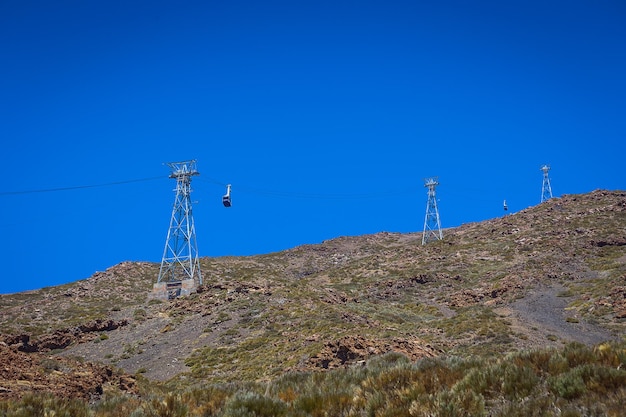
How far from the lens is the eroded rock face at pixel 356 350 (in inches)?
728

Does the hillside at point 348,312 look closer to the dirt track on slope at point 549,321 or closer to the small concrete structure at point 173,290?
the dirt track on slope at point 549,321

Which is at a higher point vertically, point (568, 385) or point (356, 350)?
point (568, 385)

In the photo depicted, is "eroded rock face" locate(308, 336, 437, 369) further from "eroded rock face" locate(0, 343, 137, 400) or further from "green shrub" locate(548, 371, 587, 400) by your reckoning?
"green shrub" locate(548, 371, 587, 400)

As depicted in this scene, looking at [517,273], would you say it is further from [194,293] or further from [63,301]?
[63,301]

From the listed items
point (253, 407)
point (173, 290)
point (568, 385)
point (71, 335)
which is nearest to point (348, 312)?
point (71, 335)

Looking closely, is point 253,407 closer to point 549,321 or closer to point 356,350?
point 356,350

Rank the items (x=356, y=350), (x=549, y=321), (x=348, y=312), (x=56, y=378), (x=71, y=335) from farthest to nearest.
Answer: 1. (x=348, y=312)
2. (x=71, y=335)
3. (x=549, y=321)
4. (x=356, y=350)
5. (x=56, y=378)

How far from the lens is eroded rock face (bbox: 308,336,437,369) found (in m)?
18.5

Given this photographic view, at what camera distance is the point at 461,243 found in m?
Answer: 67.7

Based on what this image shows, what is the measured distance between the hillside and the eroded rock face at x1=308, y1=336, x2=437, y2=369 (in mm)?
64

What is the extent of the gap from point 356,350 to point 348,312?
39.3 ft

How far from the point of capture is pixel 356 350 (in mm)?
18734

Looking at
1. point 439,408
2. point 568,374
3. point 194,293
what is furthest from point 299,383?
point 194,293

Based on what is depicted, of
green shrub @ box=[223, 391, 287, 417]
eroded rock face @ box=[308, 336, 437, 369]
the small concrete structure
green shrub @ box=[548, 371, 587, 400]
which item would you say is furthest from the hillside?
green shrub @ box=[548, 371, 587, 400]
